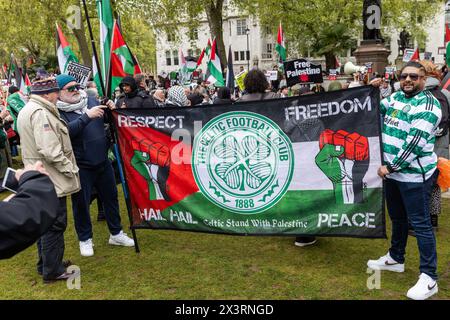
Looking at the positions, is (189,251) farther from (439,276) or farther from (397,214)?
(439,276)

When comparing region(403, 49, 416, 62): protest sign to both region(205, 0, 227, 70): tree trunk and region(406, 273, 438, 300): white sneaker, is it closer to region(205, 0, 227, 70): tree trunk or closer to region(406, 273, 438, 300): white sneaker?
region(406, 273, 438, 300): white sneaker

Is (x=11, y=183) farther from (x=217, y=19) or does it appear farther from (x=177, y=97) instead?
(x=217, y=19)

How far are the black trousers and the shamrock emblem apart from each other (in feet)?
5.23

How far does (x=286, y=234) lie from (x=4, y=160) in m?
6.61

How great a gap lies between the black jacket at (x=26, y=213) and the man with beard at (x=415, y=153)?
9.39 ft

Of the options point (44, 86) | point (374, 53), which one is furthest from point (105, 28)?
point (374, 53)

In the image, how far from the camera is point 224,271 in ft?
14.4

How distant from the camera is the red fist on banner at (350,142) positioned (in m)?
3.92

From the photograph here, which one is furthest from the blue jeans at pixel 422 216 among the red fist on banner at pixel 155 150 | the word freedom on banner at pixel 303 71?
the word freedom on banner at pixel 303 71

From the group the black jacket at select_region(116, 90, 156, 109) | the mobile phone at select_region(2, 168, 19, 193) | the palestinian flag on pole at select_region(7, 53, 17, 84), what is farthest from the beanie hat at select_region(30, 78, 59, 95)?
the palestinian flag on pole at select_region(7, 53, 17, 84)

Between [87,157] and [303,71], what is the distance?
472 cm

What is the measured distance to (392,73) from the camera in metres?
12.4

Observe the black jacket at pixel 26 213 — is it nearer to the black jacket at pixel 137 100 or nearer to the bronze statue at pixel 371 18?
the black jacket at pixel 137 100

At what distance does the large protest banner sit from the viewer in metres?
3.96
